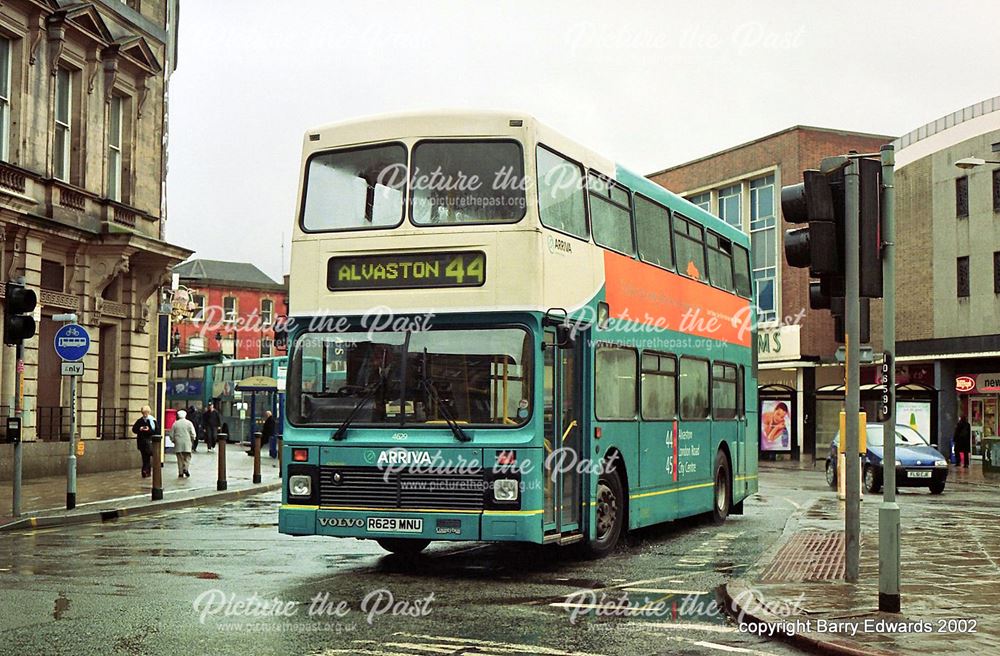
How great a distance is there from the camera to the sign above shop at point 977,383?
140 ft

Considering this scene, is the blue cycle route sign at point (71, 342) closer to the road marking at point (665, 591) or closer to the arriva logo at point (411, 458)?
the arriva logo at point (411, 458)

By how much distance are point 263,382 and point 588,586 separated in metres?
39.9

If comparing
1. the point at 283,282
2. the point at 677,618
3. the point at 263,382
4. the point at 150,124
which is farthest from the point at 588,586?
the point at 283,282

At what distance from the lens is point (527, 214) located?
38.6 ft

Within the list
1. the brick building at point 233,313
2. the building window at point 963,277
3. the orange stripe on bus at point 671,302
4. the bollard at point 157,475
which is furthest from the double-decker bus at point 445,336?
the brick building at point 233,313

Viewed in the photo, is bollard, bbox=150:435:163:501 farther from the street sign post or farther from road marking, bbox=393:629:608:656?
road marking, bbox=393:629:608:656

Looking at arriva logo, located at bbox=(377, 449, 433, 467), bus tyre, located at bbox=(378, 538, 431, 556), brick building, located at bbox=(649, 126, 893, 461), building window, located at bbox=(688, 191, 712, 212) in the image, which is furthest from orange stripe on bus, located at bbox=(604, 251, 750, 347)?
building window, located at bbox=(688, 191, 712, 212)

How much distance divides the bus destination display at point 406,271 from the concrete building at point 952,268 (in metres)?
33.9

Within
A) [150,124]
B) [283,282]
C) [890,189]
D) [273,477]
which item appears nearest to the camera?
[890,189]

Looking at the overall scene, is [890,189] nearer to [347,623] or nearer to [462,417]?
[462,417]

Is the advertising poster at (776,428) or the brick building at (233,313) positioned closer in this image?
the advertising poster at (776,428)

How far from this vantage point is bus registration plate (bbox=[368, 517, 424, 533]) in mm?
11594

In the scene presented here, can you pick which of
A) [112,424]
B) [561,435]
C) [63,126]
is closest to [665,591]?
[561,435]

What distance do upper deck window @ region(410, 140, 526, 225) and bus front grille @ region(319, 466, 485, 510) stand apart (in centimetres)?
243
